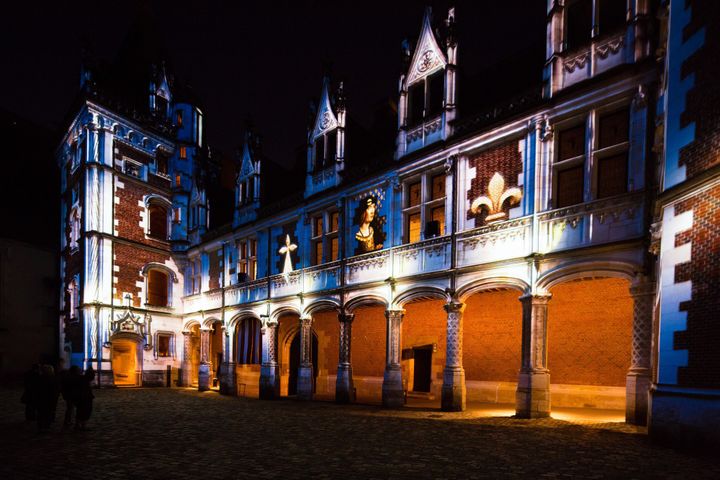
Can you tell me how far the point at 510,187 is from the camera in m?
12.9

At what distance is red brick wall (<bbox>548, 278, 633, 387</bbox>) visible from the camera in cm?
1402

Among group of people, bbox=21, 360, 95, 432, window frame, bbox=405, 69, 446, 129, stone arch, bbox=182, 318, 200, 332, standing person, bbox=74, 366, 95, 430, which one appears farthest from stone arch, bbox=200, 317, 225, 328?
window frame, bbox=405, 69, 446, 129

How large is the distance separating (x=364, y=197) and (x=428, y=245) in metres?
3.70

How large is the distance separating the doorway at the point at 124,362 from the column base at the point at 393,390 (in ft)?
56.7

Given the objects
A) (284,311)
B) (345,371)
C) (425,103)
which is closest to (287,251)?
(284,311)

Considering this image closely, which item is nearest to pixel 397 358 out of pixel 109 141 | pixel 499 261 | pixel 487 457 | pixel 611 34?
pixel 499 261

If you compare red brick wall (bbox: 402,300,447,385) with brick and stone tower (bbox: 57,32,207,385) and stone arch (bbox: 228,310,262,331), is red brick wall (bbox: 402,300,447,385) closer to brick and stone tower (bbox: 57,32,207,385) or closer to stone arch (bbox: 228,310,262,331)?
stone arch (bbox: 228,310,262,331)

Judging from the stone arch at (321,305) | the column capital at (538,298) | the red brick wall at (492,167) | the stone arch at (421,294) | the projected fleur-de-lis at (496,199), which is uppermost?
the red brick wall at (492,167)

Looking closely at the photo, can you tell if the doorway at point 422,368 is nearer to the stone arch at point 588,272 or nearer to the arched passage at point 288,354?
the arched passage at point 288,354

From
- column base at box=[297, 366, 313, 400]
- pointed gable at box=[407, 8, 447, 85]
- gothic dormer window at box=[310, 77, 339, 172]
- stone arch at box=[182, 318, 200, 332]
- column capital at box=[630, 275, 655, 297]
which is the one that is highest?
pointed gable at box=[407, 8, 447, 85]

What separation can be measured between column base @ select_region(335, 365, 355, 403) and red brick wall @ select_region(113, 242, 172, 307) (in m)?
14.3

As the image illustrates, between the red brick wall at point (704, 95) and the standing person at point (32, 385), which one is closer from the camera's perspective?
the red brick wall at point (704, 95)

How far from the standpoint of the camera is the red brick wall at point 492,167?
12.9m

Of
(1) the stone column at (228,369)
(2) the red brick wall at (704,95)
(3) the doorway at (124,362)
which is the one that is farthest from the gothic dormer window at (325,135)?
(3) the doorway at (124,362)
